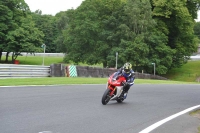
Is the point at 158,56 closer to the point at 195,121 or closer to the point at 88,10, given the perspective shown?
the point at 88,10

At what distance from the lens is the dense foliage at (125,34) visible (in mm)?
47344

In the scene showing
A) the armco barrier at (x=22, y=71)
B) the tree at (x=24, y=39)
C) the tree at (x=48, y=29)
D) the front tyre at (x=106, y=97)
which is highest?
the tree at (x=48, y=29)

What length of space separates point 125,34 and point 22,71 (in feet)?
85.8

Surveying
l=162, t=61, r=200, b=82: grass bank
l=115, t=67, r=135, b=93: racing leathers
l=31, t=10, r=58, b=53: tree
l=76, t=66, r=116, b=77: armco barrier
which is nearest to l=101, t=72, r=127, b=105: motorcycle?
l=115, t=67, r=135, b=93: racing leathers

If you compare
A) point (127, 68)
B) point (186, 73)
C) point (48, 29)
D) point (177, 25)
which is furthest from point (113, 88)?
point (48, 29)

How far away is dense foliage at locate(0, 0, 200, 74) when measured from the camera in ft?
155

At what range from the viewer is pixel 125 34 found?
155 feet

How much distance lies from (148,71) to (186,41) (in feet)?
28.8

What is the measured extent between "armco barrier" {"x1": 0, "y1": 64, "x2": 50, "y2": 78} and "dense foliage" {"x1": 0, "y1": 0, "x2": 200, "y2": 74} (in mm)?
22125

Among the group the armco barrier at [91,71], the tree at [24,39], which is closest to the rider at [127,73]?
the armco barrier at [91,71]

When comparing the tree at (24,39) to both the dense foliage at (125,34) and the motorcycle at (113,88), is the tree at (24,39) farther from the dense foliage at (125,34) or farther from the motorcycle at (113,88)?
the motorcycle at (113,88)

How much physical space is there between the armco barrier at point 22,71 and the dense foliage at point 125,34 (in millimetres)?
22125

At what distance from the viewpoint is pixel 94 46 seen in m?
49.9

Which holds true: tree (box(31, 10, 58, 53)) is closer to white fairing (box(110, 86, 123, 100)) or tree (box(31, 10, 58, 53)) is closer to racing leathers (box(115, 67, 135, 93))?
racing leathers (box(115, 67, 135, 93))
